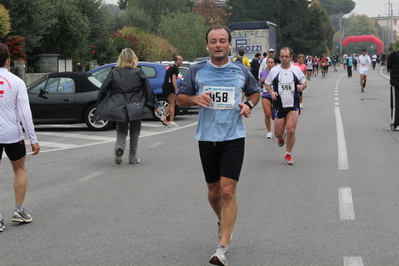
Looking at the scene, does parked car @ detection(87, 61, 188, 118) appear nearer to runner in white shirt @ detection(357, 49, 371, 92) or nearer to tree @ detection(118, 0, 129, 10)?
runner in white shirt @ detection(357, 49, 371, 92)

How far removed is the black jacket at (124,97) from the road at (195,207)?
2.60 feet

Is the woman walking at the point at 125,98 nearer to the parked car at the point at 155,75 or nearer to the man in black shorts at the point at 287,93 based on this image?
the man in black shorts at the point at 287,93

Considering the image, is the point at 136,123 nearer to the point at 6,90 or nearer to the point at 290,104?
the point at 290,104

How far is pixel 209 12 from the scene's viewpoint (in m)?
98.9

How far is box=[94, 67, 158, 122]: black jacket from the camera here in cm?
1100

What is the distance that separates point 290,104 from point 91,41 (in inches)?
1065

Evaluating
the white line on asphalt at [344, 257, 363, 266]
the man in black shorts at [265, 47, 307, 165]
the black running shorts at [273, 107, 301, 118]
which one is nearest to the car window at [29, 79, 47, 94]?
the man in black shorts at [265, 47, 307, 165]

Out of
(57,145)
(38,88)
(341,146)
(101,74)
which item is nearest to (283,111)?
(341,146)

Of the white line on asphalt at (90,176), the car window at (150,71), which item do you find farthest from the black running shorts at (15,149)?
the car window at (150,71)

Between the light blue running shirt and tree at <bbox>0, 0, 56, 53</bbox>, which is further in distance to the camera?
tree at <bbox>0, 0, 56, 53</bbox>

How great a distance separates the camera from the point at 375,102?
24.5 metres

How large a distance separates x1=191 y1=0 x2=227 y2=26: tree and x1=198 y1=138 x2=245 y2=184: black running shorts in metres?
92.1

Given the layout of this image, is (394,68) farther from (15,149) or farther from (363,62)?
(363,62)

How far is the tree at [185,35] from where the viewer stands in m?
61.3
